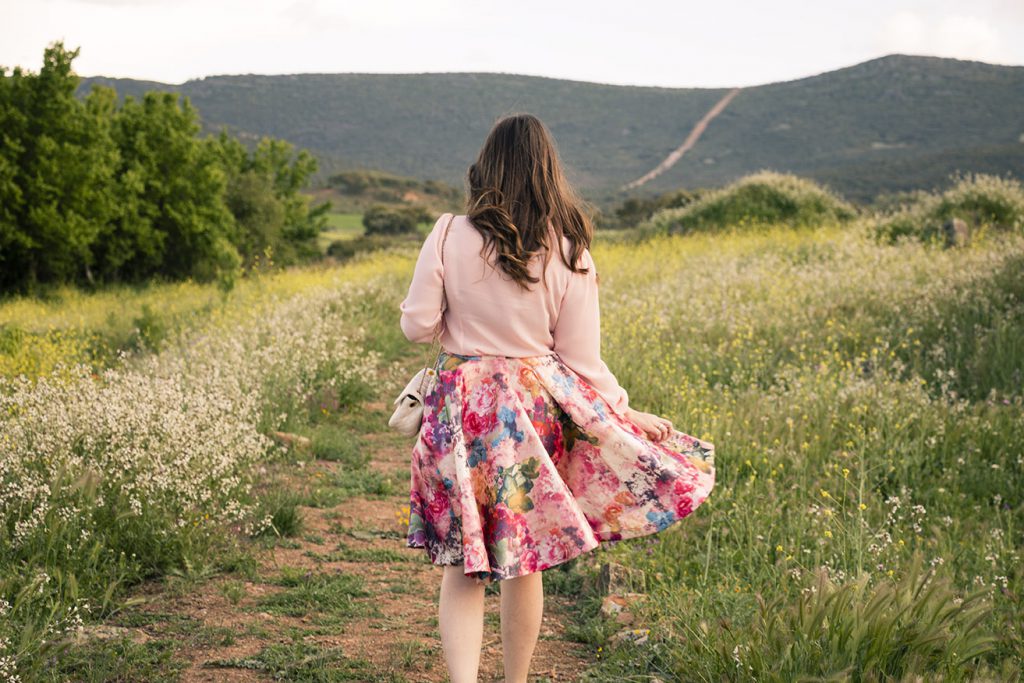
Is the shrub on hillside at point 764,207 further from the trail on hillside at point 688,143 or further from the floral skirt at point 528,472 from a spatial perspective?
the trail on hillside at point 688,143

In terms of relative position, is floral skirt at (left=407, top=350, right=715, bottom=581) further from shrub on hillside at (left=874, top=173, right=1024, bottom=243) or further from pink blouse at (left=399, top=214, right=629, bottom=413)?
shrub on hillside at (left=874, top=173, right=1024, bottom=243)

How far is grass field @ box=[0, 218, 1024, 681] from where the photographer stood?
116 inches

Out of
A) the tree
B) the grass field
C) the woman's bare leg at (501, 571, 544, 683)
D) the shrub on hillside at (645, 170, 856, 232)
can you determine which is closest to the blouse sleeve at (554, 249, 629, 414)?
the woman's bare leg at (501, 571, 544, 683)

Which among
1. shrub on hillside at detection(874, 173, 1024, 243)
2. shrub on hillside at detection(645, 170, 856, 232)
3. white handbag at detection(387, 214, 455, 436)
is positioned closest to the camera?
white handbag at detection(387, 214, 455, 436)

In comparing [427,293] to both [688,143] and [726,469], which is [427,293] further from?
[688,143]

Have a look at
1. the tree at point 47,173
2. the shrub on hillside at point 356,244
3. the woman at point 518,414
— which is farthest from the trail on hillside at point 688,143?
the woman at point 518,414

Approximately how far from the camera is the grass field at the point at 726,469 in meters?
2.96

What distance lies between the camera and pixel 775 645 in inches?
108

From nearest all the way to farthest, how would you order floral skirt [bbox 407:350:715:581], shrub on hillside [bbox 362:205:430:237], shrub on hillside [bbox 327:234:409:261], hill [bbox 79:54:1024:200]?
floral skirt [bbox 407:350:715:581] < shrub on hillside [bbox 327:234:409:261] < shrub on hillside [bbox 362:205:430:237] < hill [bbox 79:54:1024:200]

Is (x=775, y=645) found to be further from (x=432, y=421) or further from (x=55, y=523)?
(x=55, y=523)

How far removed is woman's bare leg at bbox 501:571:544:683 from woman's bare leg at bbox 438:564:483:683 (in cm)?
12

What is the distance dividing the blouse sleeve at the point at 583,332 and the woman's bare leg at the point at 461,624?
2.51 feet

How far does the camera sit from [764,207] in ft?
68.8

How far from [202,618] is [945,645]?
299 cm
